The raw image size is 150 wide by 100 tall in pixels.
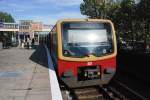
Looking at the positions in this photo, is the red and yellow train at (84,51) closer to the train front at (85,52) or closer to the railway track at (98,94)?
the train front at (85,52)

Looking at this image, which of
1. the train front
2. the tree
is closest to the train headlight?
the train front

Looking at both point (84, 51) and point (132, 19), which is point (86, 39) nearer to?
point (84, 51)

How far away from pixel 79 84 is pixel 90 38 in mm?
1778

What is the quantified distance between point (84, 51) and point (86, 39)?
1.69 ft

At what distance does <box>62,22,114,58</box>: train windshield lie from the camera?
43.5ft

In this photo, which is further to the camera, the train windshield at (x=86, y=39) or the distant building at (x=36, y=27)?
the distant building at (x=36, y=27)

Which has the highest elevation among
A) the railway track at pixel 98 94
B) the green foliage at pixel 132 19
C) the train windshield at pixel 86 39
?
the green foliage at pixel 132 19

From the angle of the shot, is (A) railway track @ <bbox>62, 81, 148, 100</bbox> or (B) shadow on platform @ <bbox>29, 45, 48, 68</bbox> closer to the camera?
(A) railway track @ <bbox>62, 81, 148, 100</bbox>

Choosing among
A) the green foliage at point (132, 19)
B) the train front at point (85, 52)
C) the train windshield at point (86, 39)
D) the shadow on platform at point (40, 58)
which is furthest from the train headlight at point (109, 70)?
the green foliage at point (132, 19)

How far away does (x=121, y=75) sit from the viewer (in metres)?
Answer: 19.1

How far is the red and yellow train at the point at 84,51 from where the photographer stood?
1304 cm

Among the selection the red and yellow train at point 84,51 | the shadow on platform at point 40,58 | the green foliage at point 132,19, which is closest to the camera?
the red and yellow train at point 84,51

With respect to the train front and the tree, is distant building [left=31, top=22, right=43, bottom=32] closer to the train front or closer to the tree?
the tree

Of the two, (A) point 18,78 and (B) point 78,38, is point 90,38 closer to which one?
(B) point 78,38
